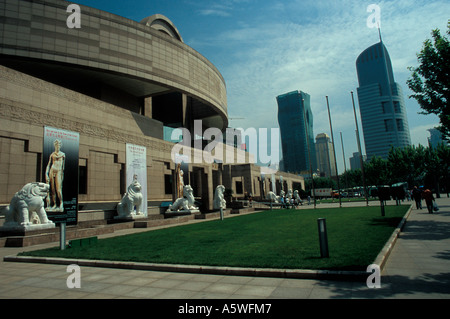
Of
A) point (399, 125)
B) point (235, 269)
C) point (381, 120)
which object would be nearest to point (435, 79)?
point (235, 269)

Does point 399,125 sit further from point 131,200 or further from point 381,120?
point 131,200

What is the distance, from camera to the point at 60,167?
42.7 ft

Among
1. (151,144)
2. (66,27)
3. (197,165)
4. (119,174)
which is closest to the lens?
(119,174)

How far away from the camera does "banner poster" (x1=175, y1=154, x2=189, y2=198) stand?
27966 mm

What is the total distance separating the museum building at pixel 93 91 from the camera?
663 inches

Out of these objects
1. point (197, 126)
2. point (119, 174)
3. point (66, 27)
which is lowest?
point (119, 174)

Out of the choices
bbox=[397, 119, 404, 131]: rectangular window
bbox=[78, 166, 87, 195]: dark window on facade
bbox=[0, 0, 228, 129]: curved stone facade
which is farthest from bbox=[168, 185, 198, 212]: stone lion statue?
bbox=[397, 119, 404, 131]: rectangular window

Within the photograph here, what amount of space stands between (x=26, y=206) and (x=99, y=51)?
63.9 feet
